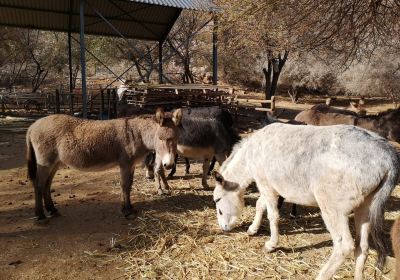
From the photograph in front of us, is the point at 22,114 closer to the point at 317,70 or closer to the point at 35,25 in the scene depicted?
the point at 35,25

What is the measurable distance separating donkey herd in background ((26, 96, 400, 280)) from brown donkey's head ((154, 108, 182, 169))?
0.02m

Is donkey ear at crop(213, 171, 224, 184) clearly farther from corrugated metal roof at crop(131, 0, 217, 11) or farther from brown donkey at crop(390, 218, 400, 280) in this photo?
corrugated metal roof at crop(131, 0, 217, 11)

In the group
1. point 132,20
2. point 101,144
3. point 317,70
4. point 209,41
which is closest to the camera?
point 101,144

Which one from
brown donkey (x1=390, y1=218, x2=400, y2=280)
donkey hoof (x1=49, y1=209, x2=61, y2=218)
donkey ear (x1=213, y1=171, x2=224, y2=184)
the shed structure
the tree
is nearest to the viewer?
brown donkey (x1=390, y1=218, x2=400, y2=280)

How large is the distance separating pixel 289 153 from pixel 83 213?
3485 mm

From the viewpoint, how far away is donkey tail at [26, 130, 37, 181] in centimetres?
526

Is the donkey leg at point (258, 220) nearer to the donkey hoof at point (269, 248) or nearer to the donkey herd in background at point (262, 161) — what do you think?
the donkey herd in background at point (262, 161)

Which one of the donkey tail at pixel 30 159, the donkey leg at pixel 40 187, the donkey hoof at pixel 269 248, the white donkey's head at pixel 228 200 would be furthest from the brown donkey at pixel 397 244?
the donkey tail at pixel 30 159

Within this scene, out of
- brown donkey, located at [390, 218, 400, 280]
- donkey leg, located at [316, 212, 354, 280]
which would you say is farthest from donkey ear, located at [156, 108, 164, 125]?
brown donkey, located at [390, 218, 400, 280]

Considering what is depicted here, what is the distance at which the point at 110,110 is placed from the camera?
13203mm

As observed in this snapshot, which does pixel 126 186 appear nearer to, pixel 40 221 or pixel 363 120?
pixel 40 221

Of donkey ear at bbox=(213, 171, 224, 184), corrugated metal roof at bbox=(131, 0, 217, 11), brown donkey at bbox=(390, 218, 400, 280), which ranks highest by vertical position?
corrugated metal roof at bbox=(131, 0, 217, 11)

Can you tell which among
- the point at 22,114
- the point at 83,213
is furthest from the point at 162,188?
the point at 22,114

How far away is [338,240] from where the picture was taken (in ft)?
11.8
